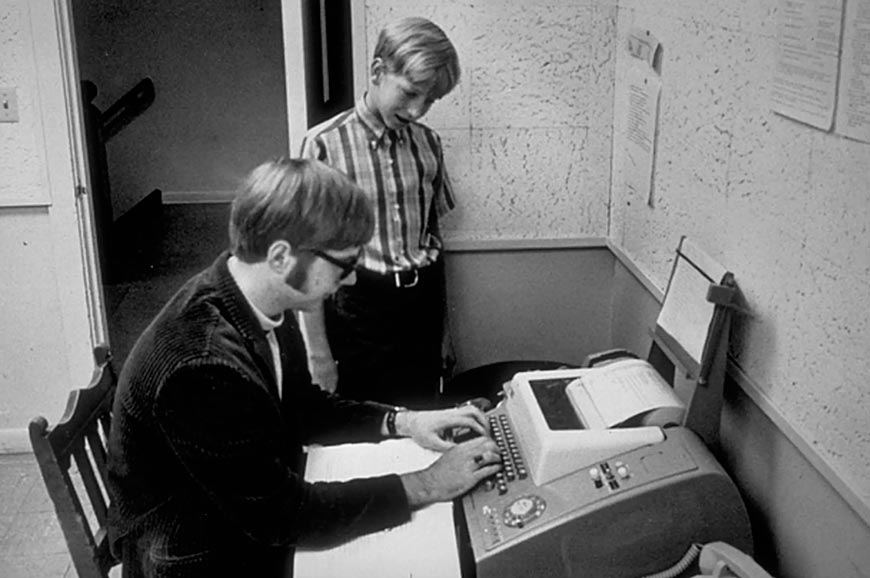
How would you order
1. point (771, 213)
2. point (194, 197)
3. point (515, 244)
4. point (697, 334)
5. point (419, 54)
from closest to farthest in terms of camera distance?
point (771, 213) → point (697, 334) → point (419, 54) → point (515, 244) → point (194, 197)

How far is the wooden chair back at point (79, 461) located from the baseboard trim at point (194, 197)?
14.1ft

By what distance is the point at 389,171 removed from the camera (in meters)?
2.41

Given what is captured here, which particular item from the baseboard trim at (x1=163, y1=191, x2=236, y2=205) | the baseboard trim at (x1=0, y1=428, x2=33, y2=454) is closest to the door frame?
the baseboard trim at (x1=0, y1=428, x2=33, y2=454)

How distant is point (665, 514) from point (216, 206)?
4.77 meters

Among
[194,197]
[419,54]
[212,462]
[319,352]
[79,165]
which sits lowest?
[194,197]

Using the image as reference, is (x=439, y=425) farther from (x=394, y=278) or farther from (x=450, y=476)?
(x=394, y=278)

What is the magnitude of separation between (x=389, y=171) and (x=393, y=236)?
0.16m

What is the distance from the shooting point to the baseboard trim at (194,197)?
5895 mm

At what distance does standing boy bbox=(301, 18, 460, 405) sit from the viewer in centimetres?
223

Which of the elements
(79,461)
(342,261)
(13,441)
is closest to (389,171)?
(342,261)

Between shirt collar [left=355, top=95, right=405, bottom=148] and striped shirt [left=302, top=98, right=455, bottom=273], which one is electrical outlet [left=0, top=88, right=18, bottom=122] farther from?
shirt collar [left=355, top=95, right=405, bottom=148]

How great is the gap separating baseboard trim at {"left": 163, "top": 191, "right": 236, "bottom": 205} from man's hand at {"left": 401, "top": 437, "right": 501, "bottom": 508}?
4.58 m

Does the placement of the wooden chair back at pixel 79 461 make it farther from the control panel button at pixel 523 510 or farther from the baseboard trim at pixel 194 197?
the baseboard trim at pixel 194 197

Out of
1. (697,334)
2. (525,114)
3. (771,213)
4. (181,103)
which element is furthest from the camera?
(181,103)
